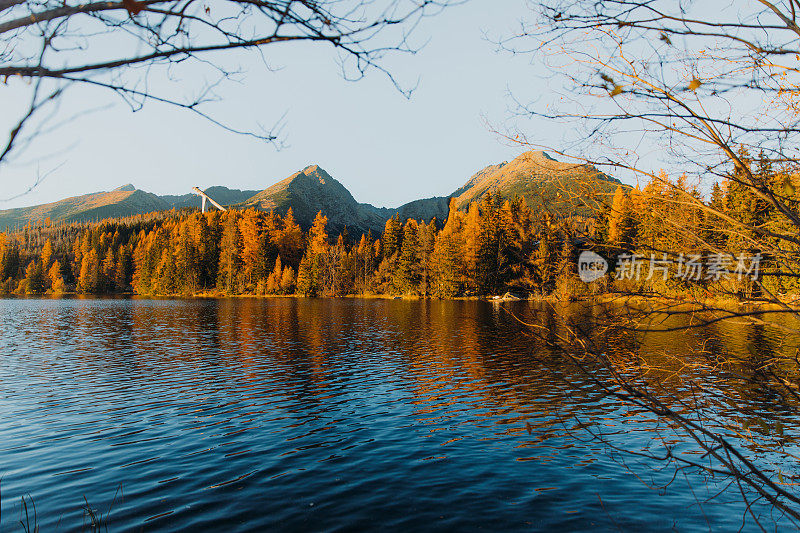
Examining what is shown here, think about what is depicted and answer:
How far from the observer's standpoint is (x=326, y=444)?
375 inches

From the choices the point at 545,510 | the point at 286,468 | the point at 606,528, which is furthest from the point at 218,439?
the point at 606,528

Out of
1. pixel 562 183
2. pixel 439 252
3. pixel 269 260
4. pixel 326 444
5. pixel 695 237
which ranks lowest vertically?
pixel 326 444

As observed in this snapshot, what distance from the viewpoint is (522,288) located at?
3033 millimetres

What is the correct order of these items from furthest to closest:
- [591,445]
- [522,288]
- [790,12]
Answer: [591,445]
[522,288]
[790,12]

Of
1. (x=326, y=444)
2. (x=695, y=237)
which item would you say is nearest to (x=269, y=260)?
(x=326, y=444)

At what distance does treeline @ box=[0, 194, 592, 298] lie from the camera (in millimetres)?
68562

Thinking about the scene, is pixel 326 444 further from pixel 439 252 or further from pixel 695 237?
pixel 439 252

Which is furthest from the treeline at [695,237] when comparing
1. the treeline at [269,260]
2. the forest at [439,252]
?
the treeline at [269,260]

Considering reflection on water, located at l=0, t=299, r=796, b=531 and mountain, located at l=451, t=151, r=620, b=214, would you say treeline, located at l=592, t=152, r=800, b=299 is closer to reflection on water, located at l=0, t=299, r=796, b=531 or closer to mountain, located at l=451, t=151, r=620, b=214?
mountain, located at l=451, t=151, r=620, b=214

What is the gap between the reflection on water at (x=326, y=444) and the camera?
6594mm

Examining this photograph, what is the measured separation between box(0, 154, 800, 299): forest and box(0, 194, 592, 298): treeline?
23cm

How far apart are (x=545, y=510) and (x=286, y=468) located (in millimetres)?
4395

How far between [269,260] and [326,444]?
81.6 m

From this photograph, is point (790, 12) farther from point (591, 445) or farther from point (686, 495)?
point (591, 445)
